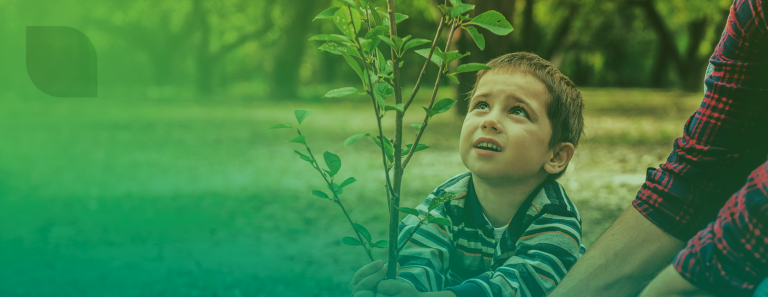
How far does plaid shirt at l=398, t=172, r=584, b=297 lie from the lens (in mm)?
1450

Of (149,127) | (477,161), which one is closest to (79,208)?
(477,161)

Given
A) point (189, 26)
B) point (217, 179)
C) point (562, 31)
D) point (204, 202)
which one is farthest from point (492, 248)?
point (189, 26)

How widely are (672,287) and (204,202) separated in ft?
16.5

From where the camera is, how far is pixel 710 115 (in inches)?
53.4

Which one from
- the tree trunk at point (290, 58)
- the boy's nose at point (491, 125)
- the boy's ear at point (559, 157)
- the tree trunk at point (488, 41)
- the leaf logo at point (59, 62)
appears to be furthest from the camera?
the tree trunk at point (290, 58)

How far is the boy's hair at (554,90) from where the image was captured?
5.37 feet

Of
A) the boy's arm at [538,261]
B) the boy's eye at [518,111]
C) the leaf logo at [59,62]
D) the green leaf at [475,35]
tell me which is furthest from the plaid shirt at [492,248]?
the leaf logo at [59,62]

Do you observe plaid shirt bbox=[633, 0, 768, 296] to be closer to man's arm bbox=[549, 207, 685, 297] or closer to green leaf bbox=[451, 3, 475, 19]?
man's arm bbox=[549, 207, 685, 297]

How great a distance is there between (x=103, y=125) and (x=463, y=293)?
13008 mm

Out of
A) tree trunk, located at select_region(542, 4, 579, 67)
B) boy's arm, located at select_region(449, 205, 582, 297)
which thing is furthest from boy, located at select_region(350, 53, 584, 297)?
tree trunk, located at select_region(542, 4, 579, 67)

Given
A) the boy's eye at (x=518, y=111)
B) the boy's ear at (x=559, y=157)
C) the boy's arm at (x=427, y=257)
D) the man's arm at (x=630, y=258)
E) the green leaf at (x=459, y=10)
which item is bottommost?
the boy's arm at (x=427, y=257)

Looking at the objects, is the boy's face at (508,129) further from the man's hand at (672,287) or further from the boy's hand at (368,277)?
the man's hand at (672,287)

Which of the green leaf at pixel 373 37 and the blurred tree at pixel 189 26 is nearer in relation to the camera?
the green leaf at pixel 373 37

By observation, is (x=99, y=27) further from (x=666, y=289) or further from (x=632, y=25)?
(x=666, y=289)
